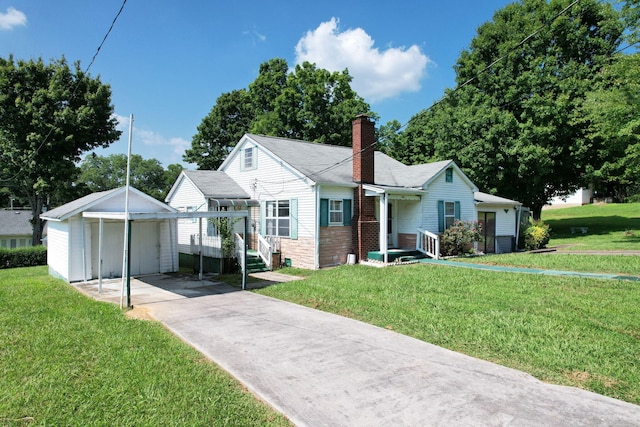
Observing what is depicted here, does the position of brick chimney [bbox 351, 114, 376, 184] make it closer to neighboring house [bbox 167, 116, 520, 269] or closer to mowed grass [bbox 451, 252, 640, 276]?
neighboring house [bbox 167, 116, 520, 269]

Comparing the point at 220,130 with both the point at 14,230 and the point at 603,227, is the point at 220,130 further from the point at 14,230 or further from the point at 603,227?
the point at 603,227

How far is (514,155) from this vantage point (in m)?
25.2

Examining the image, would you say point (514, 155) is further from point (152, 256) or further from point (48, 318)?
point (48, 318)

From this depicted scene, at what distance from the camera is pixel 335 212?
15.7 m

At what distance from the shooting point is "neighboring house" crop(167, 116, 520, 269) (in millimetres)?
15438

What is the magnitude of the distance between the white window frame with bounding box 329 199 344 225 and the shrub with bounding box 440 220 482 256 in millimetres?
4892

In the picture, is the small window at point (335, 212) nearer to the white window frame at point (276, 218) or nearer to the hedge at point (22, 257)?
the white window frame at point (276, 218)

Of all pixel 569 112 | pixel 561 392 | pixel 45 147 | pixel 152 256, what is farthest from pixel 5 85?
pixel 569 112

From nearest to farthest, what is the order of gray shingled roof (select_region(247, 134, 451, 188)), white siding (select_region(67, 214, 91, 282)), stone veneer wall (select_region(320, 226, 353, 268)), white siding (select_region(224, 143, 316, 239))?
white siding (select_region(67, 214, 91, 282)), stone veneer wall (select_region(320, 226, 353, 268)), white siding (select_region(224, 143, 316, 239)), gray shingled roof (select_region(247, 134, 451, 188))

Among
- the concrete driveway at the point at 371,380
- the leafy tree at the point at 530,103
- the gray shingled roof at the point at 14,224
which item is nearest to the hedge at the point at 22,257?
the gray shingled roof at the point at 14,224

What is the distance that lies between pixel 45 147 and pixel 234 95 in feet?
64.4

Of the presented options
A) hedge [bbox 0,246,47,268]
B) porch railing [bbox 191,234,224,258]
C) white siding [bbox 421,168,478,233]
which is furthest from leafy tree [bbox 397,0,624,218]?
hedge [bbox 0,246,47,268]

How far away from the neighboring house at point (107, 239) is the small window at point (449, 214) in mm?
12014

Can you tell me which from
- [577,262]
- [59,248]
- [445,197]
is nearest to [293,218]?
[445,197]
